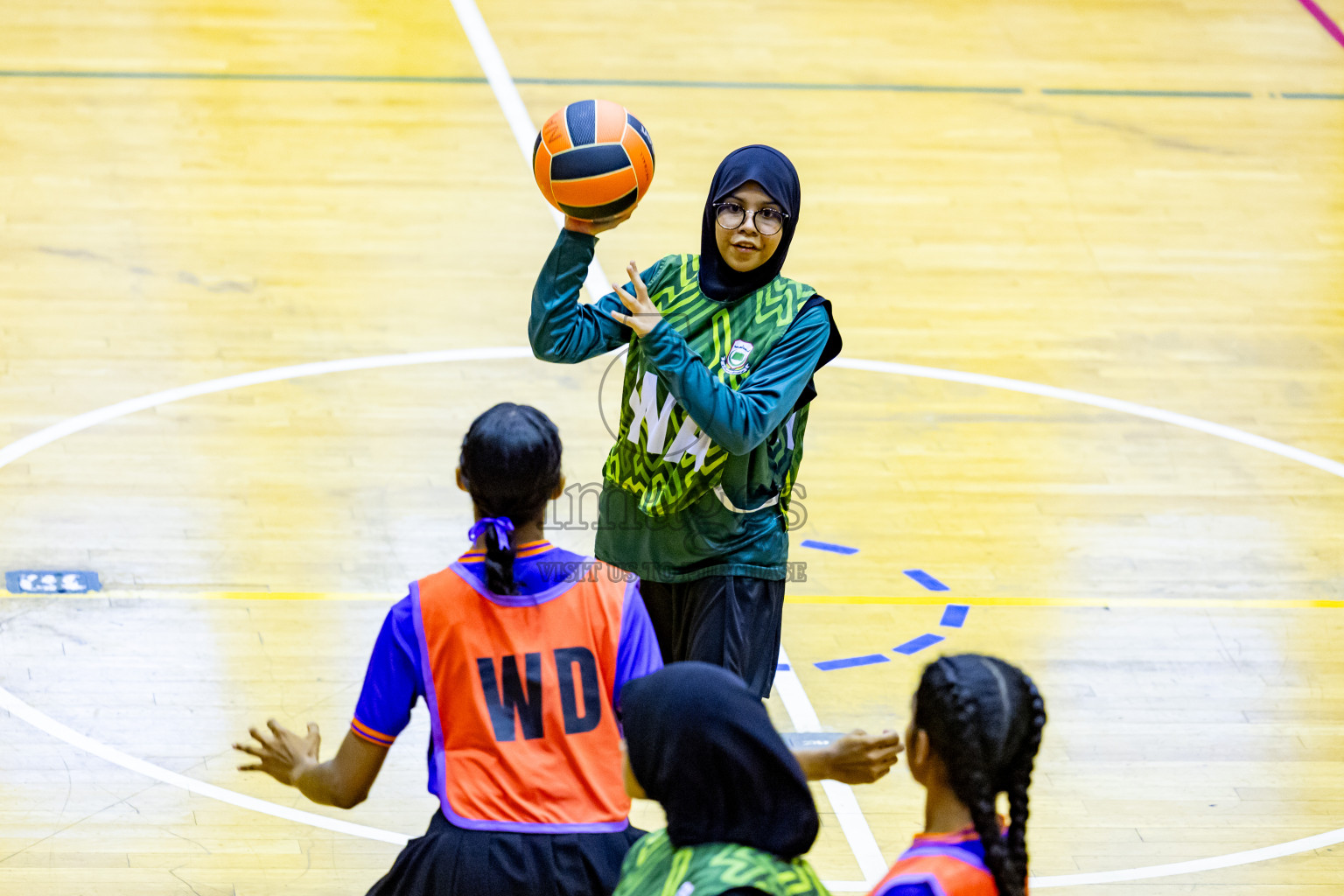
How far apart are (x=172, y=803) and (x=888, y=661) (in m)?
2.36

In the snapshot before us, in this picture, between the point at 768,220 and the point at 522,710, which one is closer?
the point at 522,710

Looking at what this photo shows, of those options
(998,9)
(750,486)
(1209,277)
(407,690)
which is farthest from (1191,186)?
(407,690)

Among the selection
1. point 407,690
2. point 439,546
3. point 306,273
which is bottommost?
point 439,546

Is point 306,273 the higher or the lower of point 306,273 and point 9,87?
the lower

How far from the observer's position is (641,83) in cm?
1073

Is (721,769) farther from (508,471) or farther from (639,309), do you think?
(639,309)

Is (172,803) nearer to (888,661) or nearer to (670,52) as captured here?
(888,661)

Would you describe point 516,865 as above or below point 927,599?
above

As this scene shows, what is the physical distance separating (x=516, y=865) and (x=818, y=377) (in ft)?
16.5

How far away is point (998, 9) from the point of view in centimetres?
1238

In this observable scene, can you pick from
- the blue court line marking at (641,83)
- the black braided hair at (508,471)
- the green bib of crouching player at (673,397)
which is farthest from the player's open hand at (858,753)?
the blue court line marking at (641,83)

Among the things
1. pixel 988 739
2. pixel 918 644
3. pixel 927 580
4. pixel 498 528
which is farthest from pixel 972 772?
pixel 927 580

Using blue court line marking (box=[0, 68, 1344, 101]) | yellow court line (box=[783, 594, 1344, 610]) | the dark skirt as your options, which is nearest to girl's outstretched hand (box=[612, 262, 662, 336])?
the dark skirt

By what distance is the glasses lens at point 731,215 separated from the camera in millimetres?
3555
